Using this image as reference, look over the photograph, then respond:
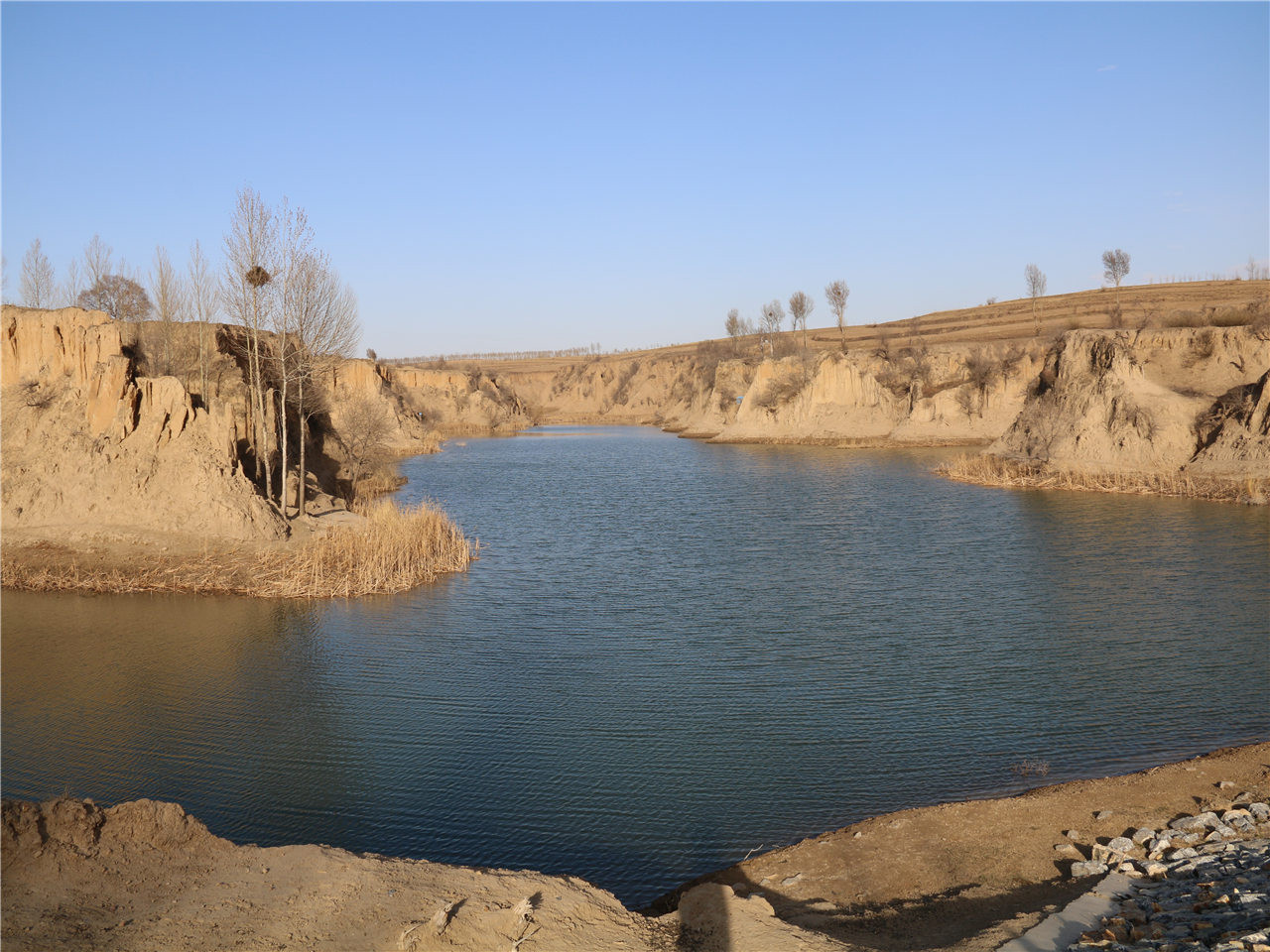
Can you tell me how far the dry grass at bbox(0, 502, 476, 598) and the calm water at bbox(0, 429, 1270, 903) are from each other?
24.1 inches

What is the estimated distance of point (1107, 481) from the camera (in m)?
33.3

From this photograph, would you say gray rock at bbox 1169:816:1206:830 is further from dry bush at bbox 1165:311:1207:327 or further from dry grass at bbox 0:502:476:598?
dry bush at bbox 1165:311:1207:327

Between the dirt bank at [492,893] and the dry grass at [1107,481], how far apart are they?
85.2ft

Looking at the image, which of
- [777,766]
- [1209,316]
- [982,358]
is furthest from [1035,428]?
[777,766]

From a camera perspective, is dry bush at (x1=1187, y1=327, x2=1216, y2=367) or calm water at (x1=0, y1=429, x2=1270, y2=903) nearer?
calm water at (x1=0, y1=429, x2=1270, y2=903)

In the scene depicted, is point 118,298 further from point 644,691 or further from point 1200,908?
point 1200,908

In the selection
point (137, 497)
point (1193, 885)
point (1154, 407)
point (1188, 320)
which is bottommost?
point (1193, 885)

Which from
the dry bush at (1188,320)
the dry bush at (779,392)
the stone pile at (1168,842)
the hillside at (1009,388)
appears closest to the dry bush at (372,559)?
the stone pile at (1168,842)

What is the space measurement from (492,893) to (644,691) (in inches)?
247

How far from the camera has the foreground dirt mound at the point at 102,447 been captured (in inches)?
758

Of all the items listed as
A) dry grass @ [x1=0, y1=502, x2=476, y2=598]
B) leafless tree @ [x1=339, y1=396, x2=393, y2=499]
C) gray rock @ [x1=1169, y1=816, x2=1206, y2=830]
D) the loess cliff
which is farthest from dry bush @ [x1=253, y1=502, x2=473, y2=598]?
the loess cliff

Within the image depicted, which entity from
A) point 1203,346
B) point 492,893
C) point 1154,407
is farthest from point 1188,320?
point 492,893

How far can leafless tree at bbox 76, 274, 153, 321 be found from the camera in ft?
103

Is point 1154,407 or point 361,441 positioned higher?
point 1154,407
